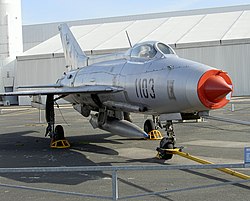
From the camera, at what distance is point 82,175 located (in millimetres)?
8227

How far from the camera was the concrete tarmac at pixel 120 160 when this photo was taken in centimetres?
680

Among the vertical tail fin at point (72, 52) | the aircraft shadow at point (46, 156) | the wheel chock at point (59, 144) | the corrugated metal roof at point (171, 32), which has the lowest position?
the aircraft shadow at point (46, 156)

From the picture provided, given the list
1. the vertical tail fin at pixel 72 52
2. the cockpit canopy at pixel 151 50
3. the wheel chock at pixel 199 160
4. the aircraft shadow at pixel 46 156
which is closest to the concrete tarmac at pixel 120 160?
the aircraft shadow at pixel 46 156

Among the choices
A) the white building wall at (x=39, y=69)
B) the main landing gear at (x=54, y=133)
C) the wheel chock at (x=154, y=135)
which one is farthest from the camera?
the white building wall at (x=39, y=69)

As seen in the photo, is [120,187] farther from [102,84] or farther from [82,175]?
[102,84]

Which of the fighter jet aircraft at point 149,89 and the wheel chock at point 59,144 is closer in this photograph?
the fighter jet aircraft at point 149,89

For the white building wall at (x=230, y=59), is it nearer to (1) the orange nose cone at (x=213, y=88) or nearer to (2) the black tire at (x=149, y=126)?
(2) the black tire at (x=149, y=126)

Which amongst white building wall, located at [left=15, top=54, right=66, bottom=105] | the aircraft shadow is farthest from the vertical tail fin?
white building wall, located at [left=15, top=54, right=66, bottom=105]

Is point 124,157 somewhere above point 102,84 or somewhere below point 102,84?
below

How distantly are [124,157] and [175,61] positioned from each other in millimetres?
2740

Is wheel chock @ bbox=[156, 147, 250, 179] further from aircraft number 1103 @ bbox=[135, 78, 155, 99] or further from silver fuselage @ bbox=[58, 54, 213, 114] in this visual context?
aircraft number 1103 @ bbox=[135, 78, 155, 99]

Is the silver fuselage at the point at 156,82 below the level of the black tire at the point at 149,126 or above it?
above

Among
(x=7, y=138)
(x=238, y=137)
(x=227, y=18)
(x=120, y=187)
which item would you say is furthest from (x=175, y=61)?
(x=227, y=18)

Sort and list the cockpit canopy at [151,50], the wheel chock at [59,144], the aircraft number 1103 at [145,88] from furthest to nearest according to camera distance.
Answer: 1. the wheel chock at [59,144]
2. the cockpit canopy at [151,50]
3. the aircraft number 1103 at [145,88]
